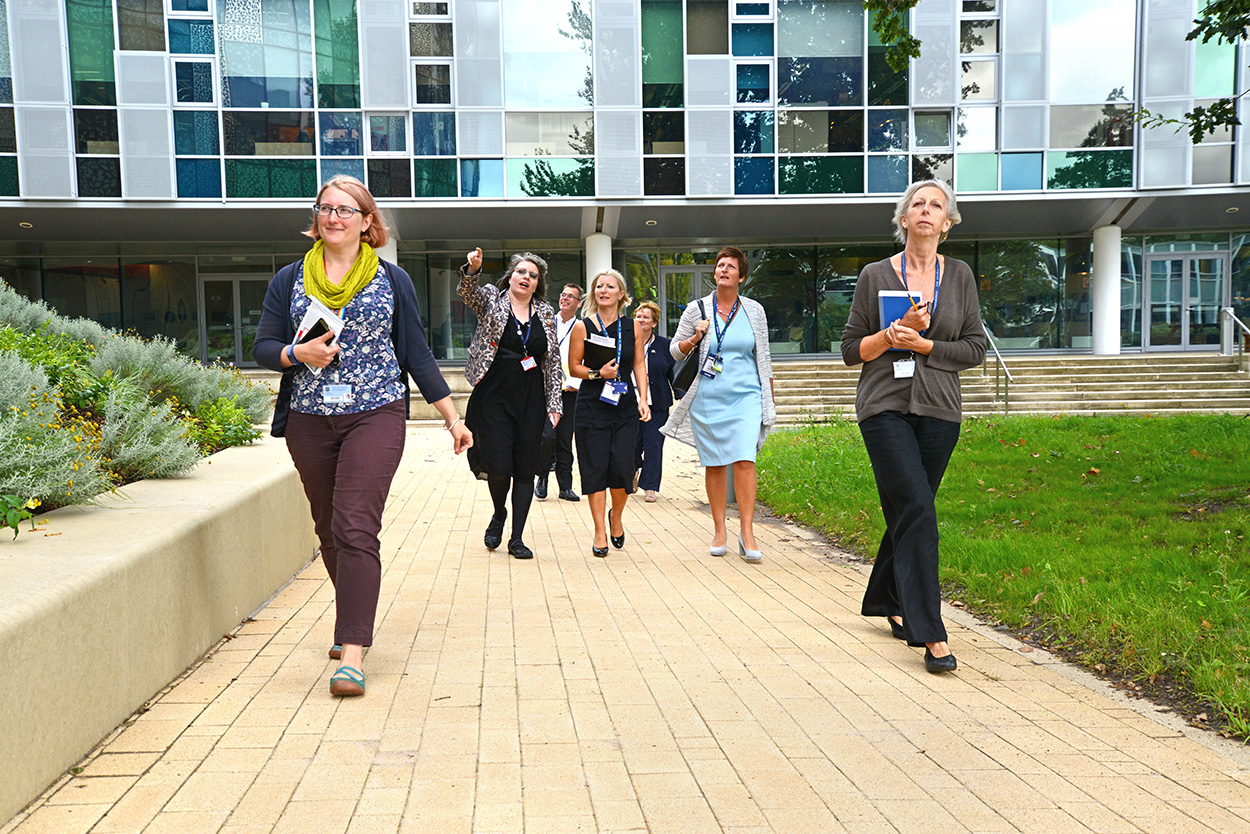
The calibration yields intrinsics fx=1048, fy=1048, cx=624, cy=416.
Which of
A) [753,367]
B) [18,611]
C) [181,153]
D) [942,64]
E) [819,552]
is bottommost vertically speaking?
[819,552]

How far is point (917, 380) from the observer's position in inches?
192

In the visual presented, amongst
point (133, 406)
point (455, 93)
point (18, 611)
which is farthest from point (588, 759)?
point (455, 93)

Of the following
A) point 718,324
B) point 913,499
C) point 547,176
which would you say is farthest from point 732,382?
point 547,176

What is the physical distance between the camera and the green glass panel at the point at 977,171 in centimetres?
2520

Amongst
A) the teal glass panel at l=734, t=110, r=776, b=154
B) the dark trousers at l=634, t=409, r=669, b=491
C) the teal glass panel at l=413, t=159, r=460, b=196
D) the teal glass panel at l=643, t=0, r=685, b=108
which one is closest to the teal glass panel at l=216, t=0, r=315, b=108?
the teal glass panel at l=413, t=159, r=460, b=196

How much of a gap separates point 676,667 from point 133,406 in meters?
3.93

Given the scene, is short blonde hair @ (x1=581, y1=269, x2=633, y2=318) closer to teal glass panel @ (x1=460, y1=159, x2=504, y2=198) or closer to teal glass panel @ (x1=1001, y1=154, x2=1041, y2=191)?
teal glass panel @ (x1=460, y1=159, x2=504, y2=198)

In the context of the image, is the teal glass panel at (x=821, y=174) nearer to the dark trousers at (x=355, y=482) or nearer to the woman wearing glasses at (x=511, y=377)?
the woman wearing glasses at (x=511, y=377)

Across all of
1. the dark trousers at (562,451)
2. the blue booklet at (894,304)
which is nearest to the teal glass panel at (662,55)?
the dark trousers at (562,451)

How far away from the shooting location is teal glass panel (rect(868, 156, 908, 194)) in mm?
25188

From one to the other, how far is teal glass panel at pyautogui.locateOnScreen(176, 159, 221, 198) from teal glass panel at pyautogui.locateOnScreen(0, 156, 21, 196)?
355 cm

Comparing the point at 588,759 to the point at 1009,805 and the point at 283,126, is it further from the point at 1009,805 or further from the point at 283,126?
the point at 283,126

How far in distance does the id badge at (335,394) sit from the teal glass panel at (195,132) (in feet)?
71.6

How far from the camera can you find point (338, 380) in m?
4.43
